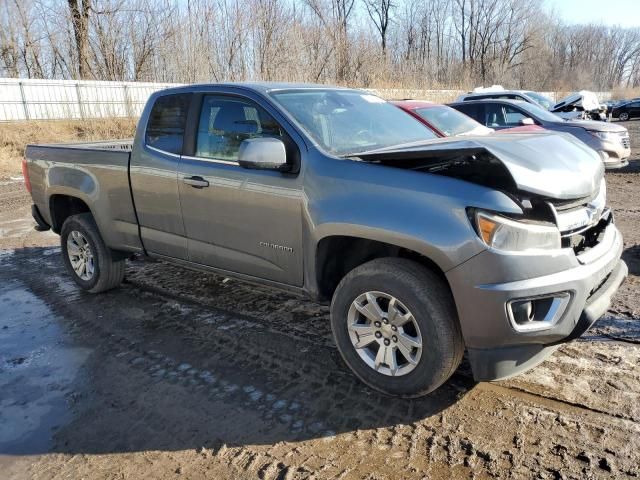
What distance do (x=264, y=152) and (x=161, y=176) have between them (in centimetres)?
135

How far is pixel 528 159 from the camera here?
2922 millimetres

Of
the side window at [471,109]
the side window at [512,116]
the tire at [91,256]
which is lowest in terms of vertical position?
the tire at [91,256]

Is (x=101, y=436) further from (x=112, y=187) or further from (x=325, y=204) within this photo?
(x=112, y=187)

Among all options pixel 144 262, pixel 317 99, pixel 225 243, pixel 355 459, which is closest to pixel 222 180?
pixel 225 243

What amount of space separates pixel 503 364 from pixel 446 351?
302 mm

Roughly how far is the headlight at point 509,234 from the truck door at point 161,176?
253cm

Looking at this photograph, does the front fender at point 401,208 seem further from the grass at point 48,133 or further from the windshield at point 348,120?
the grass at point 48,133

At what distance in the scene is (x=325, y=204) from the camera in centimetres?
327

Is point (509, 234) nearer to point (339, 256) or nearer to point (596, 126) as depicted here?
point (339, 256)

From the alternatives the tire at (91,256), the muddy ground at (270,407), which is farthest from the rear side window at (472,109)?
the tire at (91,256)

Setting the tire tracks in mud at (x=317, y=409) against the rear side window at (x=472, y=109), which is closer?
the tire tracks in mud at (x=317, y=409)

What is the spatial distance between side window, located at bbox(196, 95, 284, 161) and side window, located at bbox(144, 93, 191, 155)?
227 millimetres

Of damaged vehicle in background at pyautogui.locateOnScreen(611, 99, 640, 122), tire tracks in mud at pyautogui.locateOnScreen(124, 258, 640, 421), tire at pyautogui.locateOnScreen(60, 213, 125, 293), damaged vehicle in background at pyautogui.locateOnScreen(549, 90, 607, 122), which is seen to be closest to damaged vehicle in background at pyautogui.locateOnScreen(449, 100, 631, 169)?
damaged vehicle in background at pyautogui.locateOnScreen(549, 90, 607, 122)

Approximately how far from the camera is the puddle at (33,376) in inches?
120
